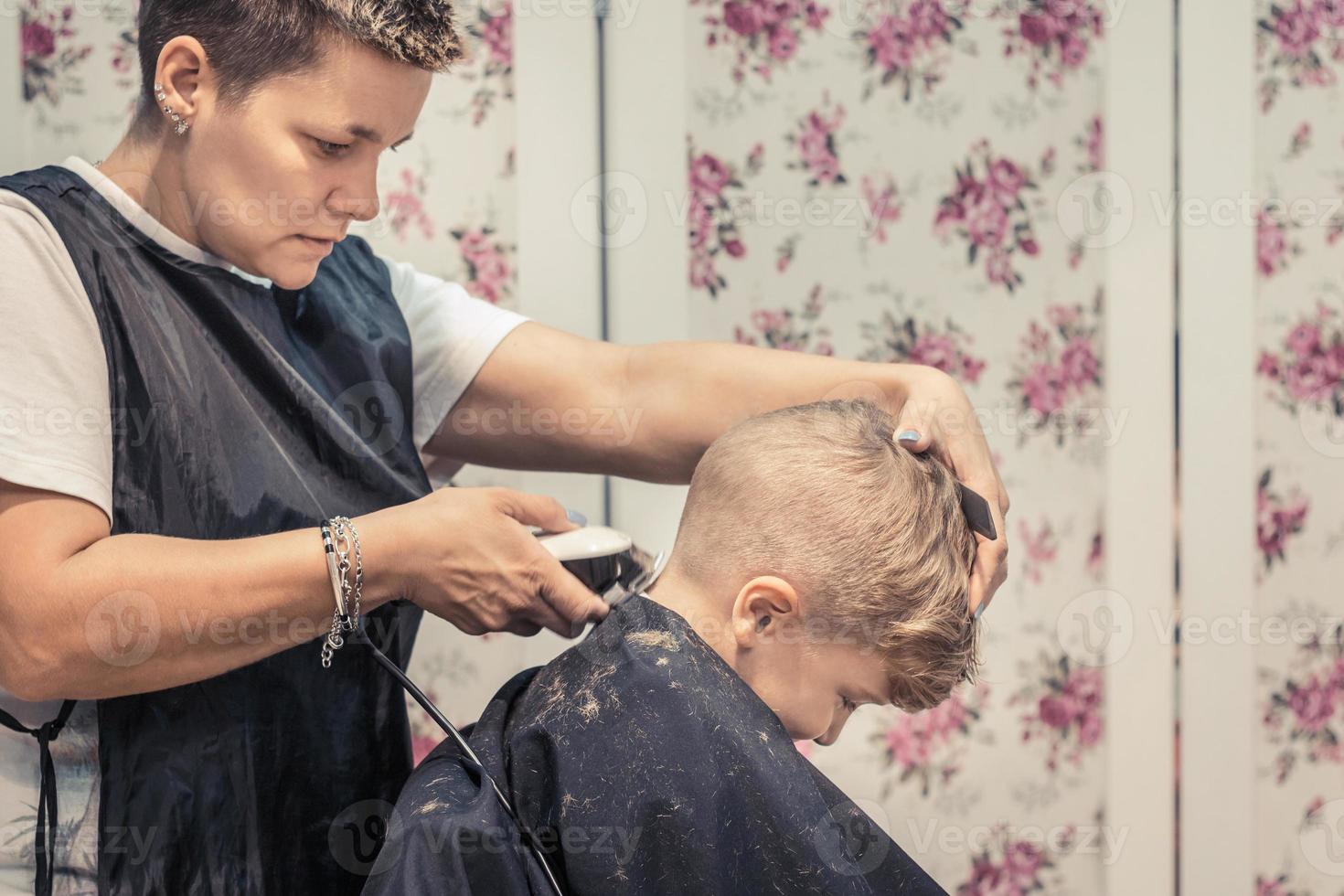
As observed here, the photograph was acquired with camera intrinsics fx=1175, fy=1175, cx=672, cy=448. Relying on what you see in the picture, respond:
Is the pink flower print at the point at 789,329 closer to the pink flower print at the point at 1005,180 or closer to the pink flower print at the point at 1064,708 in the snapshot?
the pink flower print at the point at 1005,180

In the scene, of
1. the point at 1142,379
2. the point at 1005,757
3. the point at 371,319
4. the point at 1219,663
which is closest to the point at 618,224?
the point at 371,319

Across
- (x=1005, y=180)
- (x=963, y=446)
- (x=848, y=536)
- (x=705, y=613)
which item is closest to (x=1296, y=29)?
(x=1005, y=180)

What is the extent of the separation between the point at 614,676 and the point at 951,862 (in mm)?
1388

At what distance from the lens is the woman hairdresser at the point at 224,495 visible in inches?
38.8

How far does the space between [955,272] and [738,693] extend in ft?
4.07

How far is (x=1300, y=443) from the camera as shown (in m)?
2.25

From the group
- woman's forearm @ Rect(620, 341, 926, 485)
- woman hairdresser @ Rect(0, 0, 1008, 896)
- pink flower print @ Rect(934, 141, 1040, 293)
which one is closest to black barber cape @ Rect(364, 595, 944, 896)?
woman hairdresser @ Rect(0, 0, 1008, 896)

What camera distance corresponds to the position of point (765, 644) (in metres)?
1.20

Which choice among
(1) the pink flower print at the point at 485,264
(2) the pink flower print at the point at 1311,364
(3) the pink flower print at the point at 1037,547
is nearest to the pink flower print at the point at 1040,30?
(2) the pink flower print at the point at 1311,364

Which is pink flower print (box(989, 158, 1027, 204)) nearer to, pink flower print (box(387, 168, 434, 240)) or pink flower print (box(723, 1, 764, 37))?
pink flower print (box(723, 1, 764, 37))

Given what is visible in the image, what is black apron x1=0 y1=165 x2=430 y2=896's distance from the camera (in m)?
1.08

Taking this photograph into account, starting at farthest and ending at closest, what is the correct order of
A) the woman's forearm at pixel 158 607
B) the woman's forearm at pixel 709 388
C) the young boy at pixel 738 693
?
1. the woman's forearm at pixel 709 388
2. the young boy at pixel 738 693
3. the woman's forearm at pixel 158 607

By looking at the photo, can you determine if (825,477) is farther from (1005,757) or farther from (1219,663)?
(1219,663)

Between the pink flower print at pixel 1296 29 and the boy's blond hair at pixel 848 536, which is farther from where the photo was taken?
the pink flower print at pixel 1296 29
